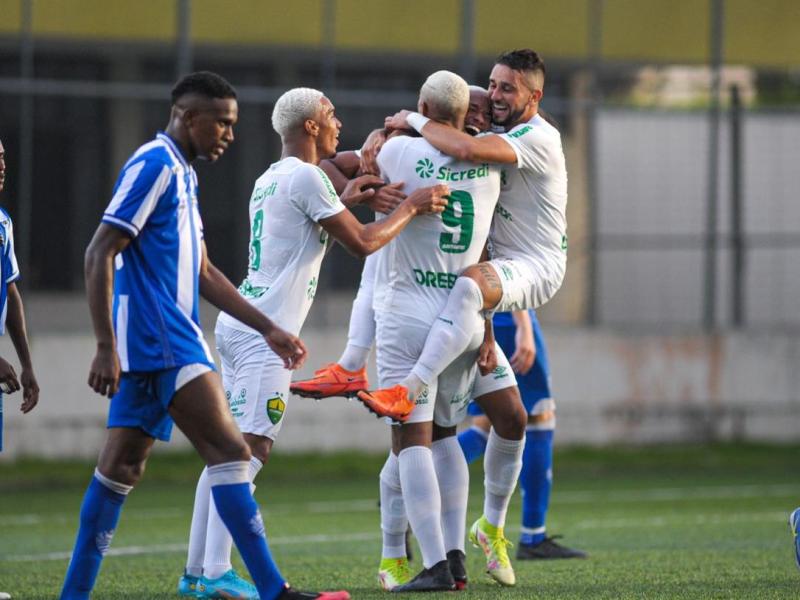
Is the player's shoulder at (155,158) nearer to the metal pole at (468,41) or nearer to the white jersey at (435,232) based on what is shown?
the white jersey at (435,232)

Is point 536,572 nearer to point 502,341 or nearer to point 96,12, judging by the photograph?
point 502,341

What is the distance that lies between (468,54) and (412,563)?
9.98 metres

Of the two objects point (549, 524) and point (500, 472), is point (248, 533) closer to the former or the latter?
point (500, 472)

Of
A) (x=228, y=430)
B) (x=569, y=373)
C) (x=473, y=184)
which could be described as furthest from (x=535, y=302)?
(x=569, y=373)

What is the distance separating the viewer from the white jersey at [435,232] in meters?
6.98

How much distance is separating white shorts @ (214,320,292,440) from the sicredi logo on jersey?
42.8 inches

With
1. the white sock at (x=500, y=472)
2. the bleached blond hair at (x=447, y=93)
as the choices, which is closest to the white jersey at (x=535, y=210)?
the bleached blond hair at (x=447, y=93)

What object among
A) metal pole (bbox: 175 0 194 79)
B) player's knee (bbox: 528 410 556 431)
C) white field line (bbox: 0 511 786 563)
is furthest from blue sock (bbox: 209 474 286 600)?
metal pole (bbox: 175 0 194 79)

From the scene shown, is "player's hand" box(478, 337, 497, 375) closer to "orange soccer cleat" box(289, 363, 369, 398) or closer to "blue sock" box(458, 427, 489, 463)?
"orange soccer cleat" box(289, 363, 369, 398)

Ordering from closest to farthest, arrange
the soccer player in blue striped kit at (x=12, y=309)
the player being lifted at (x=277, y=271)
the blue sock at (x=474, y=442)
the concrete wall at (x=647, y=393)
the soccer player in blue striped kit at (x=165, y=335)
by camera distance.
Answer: the soccer player in blue striped kit at (x=165, y=335) → the player being lifted at (x=277, y=271) → the soccer player in blue striped kit at (x=12, y=309) → the blue sock at (x=474, y=442) → the concrete wall at (x=647, y=393)

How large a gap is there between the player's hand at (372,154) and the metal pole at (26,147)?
944 centimetres

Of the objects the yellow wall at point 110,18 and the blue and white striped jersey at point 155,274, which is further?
the yellow wall at point 110,18

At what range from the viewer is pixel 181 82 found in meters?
5.92

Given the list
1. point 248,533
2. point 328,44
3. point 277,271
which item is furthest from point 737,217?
point 248,533
